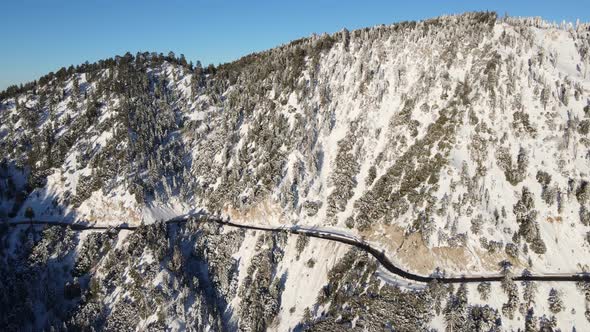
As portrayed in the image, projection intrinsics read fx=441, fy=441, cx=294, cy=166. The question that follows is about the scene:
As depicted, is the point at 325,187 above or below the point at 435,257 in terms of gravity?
above

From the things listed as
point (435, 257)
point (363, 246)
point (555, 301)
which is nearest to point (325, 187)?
point (363, 246)

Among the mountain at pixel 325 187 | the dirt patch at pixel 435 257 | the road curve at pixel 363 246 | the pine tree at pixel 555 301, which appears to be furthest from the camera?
the mountain at pixel 325 187

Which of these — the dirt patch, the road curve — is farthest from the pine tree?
the dirt patch

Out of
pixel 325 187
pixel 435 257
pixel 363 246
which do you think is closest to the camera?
pixel 435 257

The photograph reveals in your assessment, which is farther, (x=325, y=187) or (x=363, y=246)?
(x=325, y=187)

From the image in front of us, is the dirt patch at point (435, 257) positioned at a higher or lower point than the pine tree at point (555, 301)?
higher

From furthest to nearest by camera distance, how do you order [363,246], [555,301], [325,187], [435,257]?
[325,187] < [363,246] < [435,257] < [555,301]

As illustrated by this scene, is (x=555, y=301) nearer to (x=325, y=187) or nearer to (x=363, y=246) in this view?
(x=363, y=246)

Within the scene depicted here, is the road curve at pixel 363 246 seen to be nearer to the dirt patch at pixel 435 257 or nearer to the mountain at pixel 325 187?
the mountain at pixel 325 187

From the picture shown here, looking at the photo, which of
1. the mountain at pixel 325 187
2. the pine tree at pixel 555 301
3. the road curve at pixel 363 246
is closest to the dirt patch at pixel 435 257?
the mountain at pixel 325 187

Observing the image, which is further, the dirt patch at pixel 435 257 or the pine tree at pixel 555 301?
the dirt patch at pixel 435 257
